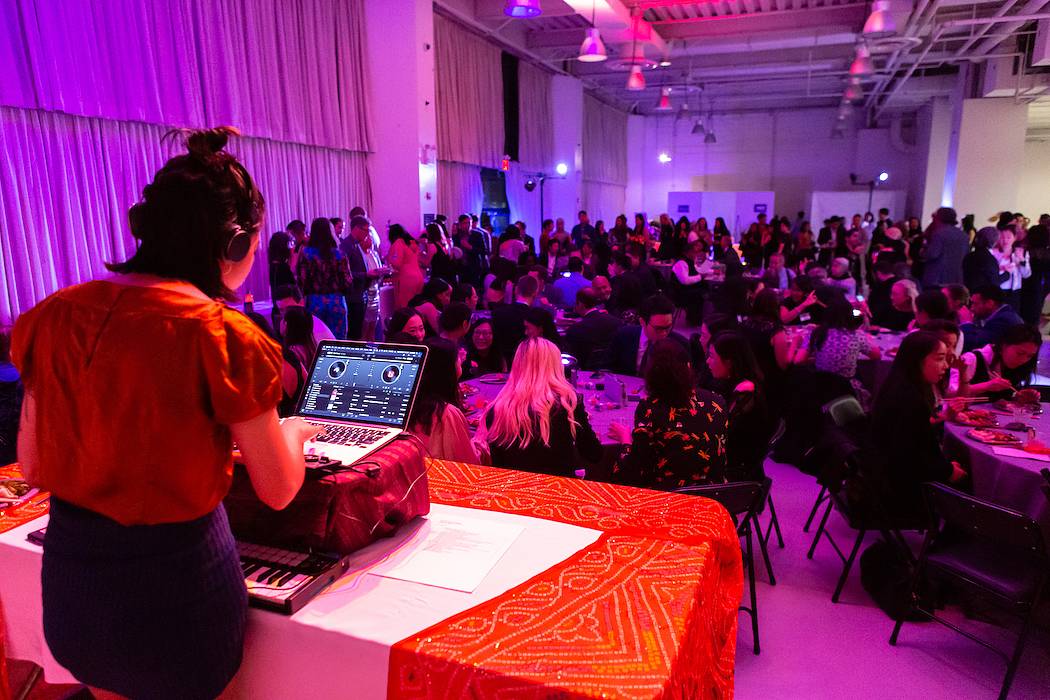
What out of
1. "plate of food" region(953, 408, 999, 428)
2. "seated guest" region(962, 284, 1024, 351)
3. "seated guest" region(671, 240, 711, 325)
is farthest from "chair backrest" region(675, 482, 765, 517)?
"seated guest" region(671, 240, 711, 325)

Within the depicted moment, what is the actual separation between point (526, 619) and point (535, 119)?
13.8 metres

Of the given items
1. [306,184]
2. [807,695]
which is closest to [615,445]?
[807,695]

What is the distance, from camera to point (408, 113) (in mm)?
9203

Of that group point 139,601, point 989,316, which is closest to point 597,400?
point 139,601

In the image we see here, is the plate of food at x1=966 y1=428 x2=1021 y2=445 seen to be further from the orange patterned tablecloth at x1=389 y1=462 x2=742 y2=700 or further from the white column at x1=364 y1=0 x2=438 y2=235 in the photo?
the white column at x1=364 y1=0 x2=438 y2=235

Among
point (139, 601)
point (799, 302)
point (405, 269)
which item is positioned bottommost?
point (799, 302)

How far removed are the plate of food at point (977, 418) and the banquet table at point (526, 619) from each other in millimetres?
2596

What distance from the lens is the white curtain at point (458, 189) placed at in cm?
1108

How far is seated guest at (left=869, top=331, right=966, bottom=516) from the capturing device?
320cm

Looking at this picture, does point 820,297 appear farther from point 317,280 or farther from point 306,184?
point 306,184

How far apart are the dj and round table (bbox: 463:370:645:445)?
89.7 inches

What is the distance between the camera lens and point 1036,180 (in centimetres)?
1870

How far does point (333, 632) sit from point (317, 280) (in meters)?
5.32

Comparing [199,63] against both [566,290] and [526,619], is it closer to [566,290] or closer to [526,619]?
[566,290]
